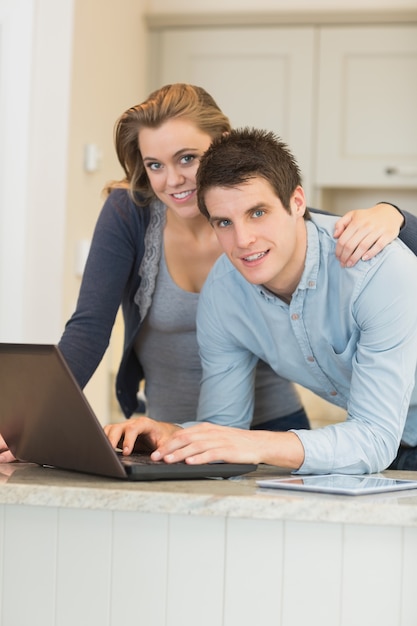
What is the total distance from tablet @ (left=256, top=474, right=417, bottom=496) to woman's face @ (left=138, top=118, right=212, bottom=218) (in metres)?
0.65

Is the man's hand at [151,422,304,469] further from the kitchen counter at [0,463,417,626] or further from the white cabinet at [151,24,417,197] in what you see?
the white cabinet at [151,24,417,197]

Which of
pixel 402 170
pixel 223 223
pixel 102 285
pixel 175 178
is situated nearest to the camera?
pixel 223 223

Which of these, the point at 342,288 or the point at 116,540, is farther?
the point at 342,288

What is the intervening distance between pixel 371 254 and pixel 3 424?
1.90 feet

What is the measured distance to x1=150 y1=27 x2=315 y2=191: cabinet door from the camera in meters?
4.10

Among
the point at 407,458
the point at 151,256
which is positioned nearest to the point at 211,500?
the point at 407,458

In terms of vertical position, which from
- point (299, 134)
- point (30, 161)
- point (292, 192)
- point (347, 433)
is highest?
point (299, 134)

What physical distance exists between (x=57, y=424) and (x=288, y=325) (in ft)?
1.70

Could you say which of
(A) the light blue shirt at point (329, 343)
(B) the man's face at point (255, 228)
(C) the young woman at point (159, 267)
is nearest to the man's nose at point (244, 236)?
(B) the man's face at point (255, 228)

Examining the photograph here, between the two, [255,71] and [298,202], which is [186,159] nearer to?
[298,202]

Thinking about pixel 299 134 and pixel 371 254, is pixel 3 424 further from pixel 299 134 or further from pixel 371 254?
pixel 299 134

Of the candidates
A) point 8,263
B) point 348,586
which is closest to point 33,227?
point 8,263

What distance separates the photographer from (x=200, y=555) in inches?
42.3

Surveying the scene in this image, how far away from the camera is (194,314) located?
185 centimetres
